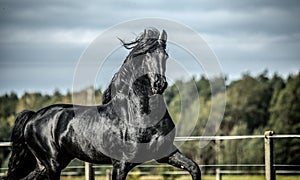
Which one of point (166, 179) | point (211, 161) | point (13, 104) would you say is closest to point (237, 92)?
point (211, 161)

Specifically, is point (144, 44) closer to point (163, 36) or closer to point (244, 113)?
point (163, 36)

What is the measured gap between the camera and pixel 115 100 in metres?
7.30

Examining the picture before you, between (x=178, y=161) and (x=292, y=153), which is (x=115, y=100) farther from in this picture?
(x=292, y=153)

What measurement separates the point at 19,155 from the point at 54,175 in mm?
710

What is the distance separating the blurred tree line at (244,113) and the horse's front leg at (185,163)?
2206cm

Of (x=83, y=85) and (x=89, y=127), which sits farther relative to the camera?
(x=83, y=85)

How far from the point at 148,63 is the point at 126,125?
0.75 meters

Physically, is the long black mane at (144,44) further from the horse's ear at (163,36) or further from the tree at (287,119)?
the tree at (287,119)

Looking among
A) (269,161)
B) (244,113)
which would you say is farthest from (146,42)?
(244,113)

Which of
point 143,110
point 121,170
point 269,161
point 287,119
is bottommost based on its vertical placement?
point 121,170

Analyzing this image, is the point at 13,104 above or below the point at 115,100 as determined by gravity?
above

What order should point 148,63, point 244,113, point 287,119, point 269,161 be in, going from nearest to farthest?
point 148,63 → point 269,161 → point 287,119 → point 244,113

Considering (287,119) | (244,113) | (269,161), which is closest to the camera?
(269,161)

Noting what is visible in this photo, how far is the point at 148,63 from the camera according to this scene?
6.94m
